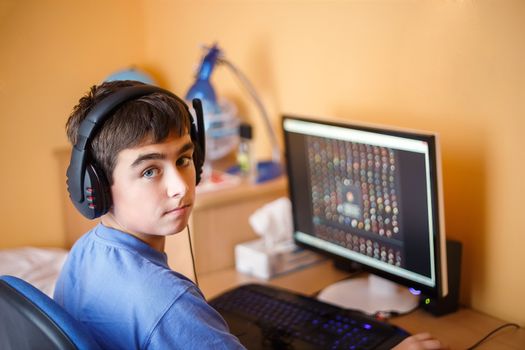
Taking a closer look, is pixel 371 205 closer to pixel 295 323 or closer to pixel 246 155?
pixel 295 323

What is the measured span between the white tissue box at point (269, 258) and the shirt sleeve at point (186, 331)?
66 cm

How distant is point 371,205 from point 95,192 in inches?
24.7

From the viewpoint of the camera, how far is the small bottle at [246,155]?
1.92 meters

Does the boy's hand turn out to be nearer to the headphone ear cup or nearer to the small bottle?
the headphone ear cup

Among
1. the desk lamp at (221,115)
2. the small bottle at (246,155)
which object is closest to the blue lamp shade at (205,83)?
the desk lamp at (221,115)

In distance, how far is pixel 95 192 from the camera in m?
1.04

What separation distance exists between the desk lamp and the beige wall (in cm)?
8

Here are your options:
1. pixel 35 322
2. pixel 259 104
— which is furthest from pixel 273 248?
pixel 35 322

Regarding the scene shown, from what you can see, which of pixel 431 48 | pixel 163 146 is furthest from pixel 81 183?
pixel 431 48

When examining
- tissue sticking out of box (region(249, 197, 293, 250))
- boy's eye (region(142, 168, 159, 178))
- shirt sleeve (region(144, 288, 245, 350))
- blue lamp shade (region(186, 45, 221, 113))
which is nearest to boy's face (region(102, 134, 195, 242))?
boy's eye (region(142, 168, 159, 178))

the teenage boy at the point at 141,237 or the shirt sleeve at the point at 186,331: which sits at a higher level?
the teenage boy at the point at 141,237

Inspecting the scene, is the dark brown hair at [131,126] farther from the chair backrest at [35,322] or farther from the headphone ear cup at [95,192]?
the chair backrest at [35,322]

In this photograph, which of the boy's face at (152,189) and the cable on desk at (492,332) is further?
the cable on desk at (492,332)

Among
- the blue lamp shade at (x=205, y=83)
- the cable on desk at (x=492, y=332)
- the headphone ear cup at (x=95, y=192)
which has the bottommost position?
the cable on desk at (x=492, y=332)
